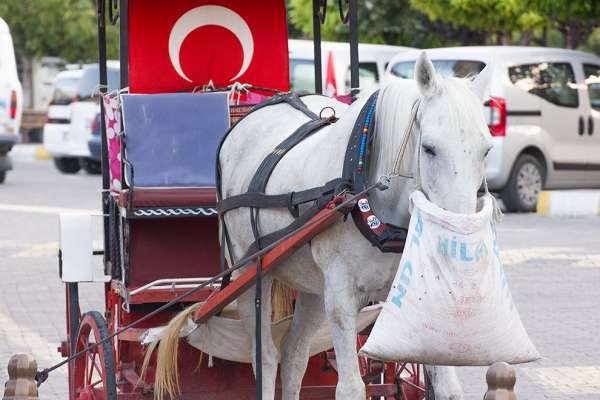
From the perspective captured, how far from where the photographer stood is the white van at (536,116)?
56.9ft

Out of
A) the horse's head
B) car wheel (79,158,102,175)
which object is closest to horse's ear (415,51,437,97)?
the horse's head

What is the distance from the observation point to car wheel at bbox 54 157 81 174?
87.2 feet

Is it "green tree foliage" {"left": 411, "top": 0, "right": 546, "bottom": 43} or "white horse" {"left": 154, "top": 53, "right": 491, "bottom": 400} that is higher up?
"green tree foliage" {"left": 411, "top": 0, "right": 546, "bottom": 43}

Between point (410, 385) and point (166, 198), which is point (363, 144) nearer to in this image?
point (166, 198)

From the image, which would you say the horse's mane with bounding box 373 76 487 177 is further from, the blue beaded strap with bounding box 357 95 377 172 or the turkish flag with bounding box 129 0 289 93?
the turkish flag with bounding box 129 0 289 93

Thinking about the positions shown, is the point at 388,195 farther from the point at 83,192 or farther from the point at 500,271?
the point at 83,192

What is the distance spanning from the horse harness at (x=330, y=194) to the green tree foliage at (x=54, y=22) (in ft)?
99.3

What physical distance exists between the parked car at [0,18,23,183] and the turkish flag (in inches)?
528

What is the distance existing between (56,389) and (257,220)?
8.99 feet

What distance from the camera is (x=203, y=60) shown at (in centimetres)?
732

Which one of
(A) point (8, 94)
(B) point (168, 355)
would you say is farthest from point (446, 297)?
(A) point (8, 94)

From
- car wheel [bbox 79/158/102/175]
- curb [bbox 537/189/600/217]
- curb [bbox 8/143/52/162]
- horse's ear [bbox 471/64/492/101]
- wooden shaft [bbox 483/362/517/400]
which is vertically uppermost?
horse's ear [bbox 471/64/492/101]

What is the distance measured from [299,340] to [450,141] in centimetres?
179

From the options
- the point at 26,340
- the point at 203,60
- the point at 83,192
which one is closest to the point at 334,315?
the point at 203,60
